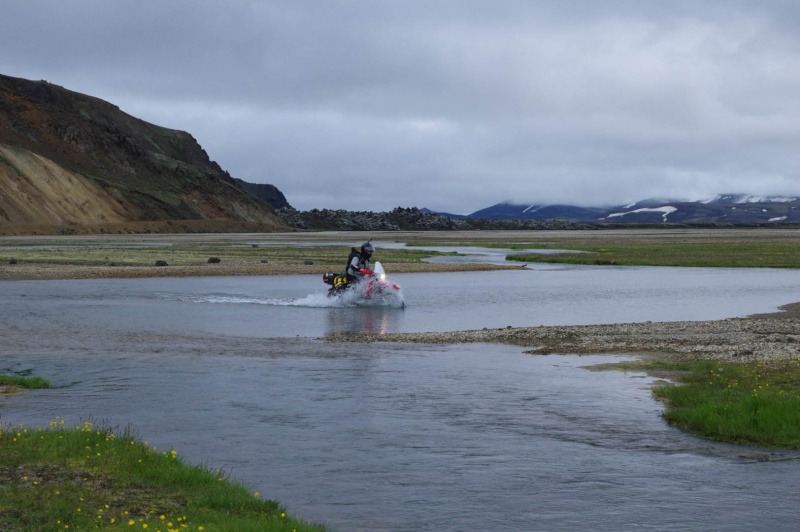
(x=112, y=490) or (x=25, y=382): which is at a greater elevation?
(x=112, y=490)

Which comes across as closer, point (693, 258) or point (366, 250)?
point (366, 250)

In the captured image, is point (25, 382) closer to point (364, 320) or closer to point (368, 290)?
point (364, 320)

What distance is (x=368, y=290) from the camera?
1619 inches

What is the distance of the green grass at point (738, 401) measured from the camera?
15977 millimetres

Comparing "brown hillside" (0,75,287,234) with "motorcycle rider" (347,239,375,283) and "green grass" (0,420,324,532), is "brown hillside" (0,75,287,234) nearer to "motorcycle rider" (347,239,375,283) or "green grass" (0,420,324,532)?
"motorcycle rider" (347,239,375,283)

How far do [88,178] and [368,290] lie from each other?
129276 mm

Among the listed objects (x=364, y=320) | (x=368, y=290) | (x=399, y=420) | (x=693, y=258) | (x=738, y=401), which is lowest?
(x=364, y=320)

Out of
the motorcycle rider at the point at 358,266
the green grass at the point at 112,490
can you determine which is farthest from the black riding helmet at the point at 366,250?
the green grass at the point at 112,490

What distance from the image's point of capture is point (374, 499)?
12.8m

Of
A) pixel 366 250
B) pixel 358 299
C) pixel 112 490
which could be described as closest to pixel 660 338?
pixel 366 250

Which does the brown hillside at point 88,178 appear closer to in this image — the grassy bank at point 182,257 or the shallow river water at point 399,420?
the grassy bank at point 182,257

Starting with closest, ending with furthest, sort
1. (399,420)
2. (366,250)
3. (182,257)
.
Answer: (399,420)
(366,250)
(182,257)

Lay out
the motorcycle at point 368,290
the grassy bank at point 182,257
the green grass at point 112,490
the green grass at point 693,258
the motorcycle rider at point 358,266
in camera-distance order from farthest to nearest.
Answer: the green grass at point 693,258 → the grassy bank at point 182,257 → the motorcycle at point 368,290 → the motorcycle rider at point 358,266 → the green grass at point 112,490

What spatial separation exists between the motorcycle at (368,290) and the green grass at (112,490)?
2640cm
